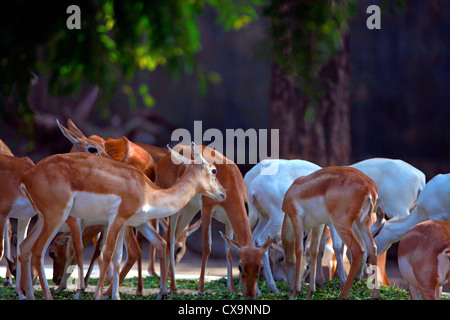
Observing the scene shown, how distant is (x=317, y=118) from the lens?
11125 millimetres

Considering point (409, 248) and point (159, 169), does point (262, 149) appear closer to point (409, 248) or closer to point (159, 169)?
point (159, 169)

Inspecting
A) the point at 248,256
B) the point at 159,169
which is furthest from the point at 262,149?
the point at 248,256

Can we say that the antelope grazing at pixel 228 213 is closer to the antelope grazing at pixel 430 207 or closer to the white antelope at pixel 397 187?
the antelope grazing at pixel 430 207

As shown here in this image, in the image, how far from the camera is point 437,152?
1496 cm

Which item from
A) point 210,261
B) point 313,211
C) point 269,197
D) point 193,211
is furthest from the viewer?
point 210,261

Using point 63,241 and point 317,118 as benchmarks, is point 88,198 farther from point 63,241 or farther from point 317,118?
point 317,118

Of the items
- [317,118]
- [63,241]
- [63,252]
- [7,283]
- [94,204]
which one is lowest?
[7,283]

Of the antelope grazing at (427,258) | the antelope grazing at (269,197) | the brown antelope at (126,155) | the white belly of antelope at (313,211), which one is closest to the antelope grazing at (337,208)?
the white belly of antelope at (313,211)

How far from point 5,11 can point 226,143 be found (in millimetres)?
13970

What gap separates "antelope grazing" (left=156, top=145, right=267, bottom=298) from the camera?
5.76 meters

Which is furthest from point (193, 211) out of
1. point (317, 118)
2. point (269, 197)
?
point (317, 118)

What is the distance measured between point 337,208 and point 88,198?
2.07 metres

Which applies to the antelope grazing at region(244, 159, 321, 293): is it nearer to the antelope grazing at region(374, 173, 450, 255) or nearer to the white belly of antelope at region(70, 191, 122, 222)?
the antelope grazing at region(374, 173, 450, 255)

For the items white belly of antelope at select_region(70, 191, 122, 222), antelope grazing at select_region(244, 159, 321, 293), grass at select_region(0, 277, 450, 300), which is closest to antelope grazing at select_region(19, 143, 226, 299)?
white belly of antelope at select_region(70, 191, 122, 222)
